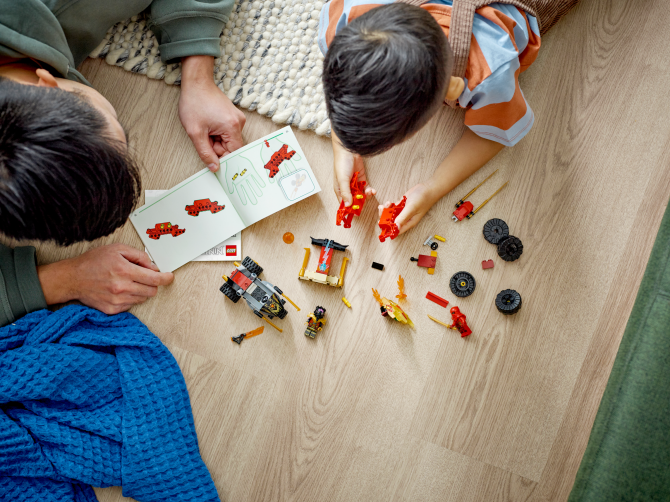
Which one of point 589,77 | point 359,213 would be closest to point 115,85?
point 359,213

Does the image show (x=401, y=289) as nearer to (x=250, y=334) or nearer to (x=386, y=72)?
(x=250, y=334)

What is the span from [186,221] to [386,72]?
1.76ft

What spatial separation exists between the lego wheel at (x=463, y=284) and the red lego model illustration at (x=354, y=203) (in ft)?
0.79

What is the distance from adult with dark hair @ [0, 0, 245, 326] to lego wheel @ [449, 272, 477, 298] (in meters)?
0.53

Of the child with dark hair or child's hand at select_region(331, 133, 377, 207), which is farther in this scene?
child's hand at select_region(331, 133, 377, 207)

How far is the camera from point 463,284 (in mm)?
917

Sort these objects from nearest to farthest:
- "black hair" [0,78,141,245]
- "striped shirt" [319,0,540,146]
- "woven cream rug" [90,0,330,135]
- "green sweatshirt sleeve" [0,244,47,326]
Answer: "black hair" [0,78,141,245] < "striped shirt" [319,0,540,146] < "green sweatshirt sleeve" [0,244,47,326] < "woven cream rug" [90,0,330,135]

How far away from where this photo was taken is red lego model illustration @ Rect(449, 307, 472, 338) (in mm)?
900

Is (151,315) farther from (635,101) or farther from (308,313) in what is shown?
(635,101)

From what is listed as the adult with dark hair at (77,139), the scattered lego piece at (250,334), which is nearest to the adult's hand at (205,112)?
the adult with dark hair at (77,139)

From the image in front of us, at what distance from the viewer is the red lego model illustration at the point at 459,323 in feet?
2.95

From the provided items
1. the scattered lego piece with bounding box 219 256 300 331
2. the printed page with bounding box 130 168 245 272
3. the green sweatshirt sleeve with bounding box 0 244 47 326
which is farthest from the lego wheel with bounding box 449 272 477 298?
the green sweatshirt sleeve with bounding box 0 244 47 326

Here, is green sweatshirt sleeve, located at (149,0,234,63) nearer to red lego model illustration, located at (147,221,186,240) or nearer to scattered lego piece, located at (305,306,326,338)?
red lego model illustration, located at (147,221,186,240)

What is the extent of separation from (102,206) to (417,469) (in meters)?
0.75
